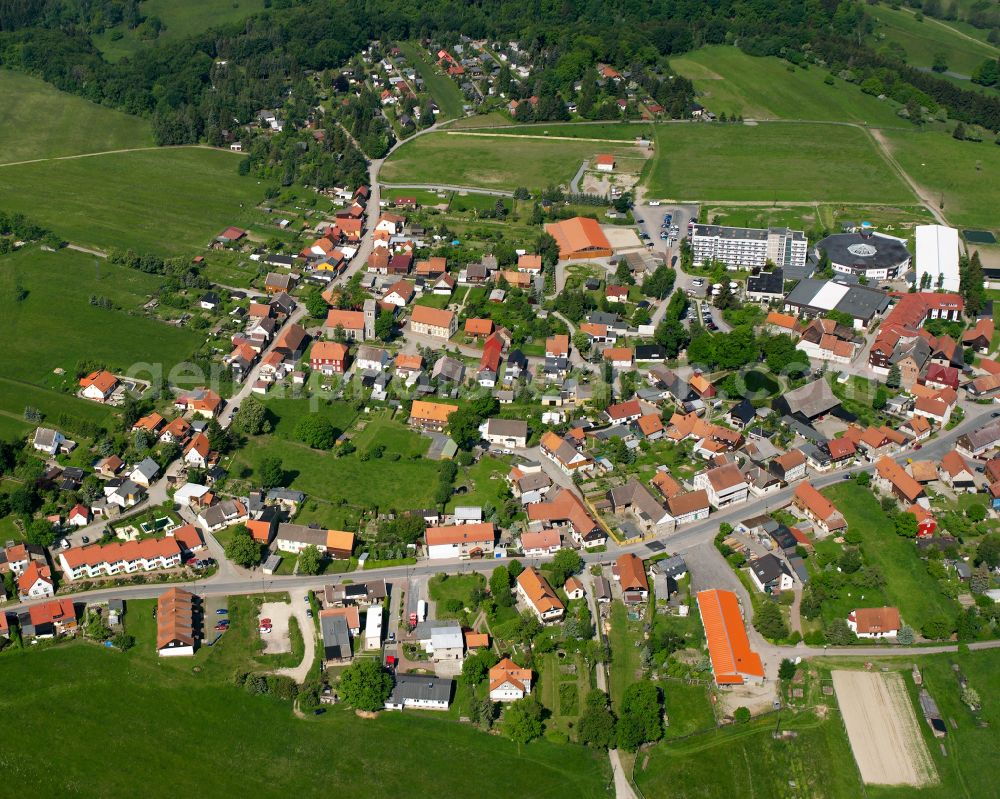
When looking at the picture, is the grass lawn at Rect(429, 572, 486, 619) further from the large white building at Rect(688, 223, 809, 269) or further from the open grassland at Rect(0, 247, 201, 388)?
the large white building at Rect(688, 223, 809, 269)

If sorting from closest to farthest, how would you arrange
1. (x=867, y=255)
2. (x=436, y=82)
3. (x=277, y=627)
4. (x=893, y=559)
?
(x=277, y=627), (x=893, y=559), (x=867, y=255), (x=436, y=82)

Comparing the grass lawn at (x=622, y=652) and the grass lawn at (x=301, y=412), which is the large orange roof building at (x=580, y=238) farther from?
the grass lawn at (x=622, y=652)

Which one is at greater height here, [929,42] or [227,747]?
[929,42]

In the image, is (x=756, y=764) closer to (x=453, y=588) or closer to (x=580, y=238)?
(x=453, y=588)

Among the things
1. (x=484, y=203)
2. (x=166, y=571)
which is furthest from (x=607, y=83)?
(x=166, y=571)

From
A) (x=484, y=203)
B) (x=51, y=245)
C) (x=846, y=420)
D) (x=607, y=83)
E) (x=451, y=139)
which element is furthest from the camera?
(x=607, y=83)

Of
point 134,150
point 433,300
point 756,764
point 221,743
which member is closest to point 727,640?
point 756,764

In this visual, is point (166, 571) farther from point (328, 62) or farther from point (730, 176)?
point (328, 62)
